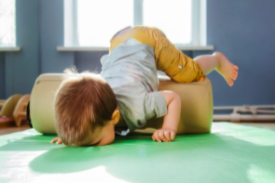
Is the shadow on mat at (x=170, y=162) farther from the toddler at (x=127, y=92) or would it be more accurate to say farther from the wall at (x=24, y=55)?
the wall at (x=24, y=55)

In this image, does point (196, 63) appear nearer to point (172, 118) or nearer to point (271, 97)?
point (172, 118)

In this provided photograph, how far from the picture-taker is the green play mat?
1.34 feet

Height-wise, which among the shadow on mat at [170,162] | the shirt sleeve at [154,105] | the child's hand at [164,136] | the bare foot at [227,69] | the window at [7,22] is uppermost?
the window at [7,22]

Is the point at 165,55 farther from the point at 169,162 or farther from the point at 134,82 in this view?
the point at 169,162

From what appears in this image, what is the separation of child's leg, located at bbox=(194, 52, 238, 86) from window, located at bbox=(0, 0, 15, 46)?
1.31 meters

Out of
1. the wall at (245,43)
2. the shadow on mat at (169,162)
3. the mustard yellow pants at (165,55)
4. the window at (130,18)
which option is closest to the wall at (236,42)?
the wall at (245,43)

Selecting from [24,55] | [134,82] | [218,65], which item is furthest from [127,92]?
[24,55]

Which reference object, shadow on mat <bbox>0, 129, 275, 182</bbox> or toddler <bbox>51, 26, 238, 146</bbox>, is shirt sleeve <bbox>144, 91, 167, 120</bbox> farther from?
shadow on mat <bbox>0, 129, 275, 182</bbox>

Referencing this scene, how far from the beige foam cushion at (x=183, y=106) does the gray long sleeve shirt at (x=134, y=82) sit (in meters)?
0.13

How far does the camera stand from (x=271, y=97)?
7.63ft

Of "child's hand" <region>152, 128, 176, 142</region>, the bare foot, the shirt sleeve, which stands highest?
the bare foot

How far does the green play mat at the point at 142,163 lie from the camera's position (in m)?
0.41

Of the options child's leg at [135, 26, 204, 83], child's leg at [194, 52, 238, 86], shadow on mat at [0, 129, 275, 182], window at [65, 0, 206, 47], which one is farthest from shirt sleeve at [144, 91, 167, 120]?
window at [65, 0, 206, 47]

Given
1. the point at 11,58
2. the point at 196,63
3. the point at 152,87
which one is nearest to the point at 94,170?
the point at 152,87
